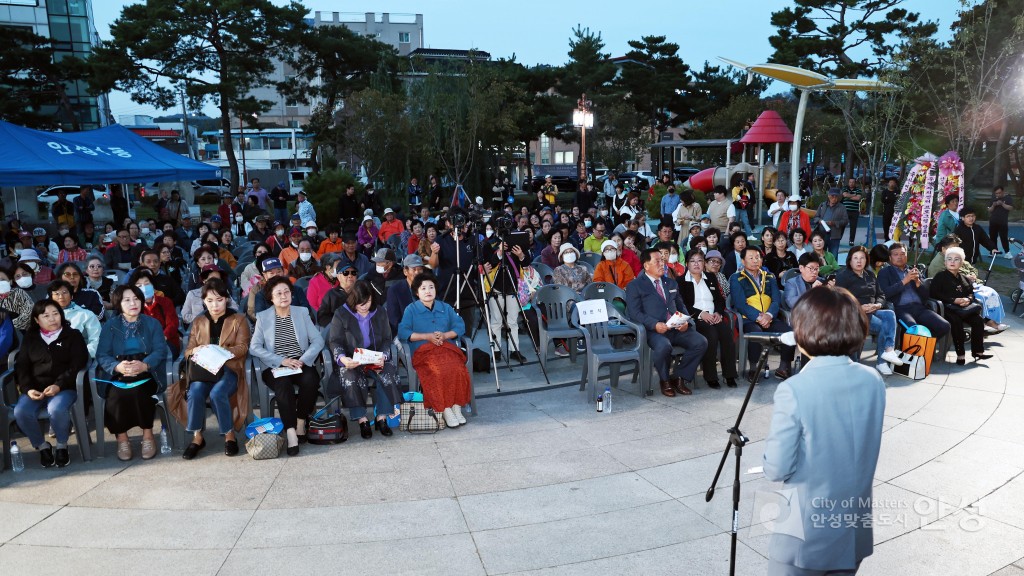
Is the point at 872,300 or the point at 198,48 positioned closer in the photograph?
the point at 872,300

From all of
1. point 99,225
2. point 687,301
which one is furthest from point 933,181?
point 99,225

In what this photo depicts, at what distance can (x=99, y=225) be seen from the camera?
2522 cm

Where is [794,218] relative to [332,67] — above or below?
below

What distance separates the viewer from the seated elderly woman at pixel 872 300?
7.84m

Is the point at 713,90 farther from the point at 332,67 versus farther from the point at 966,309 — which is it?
the point at 966,309

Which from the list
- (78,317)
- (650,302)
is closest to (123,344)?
(78,317)

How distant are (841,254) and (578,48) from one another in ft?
91.3

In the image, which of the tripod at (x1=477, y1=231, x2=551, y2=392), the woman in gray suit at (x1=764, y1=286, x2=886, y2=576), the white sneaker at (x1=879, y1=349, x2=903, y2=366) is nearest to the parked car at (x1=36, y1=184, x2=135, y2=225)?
the tripod at (x1=477, y1=231, x2=551, y2=392)

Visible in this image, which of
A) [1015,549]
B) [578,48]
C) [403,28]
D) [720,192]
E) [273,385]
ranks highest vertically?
[403,28]

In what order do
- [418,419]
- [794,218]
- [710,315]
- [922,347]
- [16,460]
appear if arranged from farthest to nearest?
Answer: [794,218] → [922,347] → [710,315] → [418,419] → [16,460]

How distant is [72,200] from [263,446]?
2096 centimetres

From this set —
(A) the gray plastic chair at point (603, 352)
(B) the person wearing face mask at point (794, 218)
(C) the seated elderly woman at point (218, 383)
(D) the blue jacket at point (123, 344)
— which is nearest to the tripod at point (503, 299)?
(A) the gray plastic chair at point (603, 352)

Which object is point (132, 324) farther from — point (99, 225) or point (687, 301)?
point (99, 225)

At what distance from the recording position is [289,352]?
6.15m
